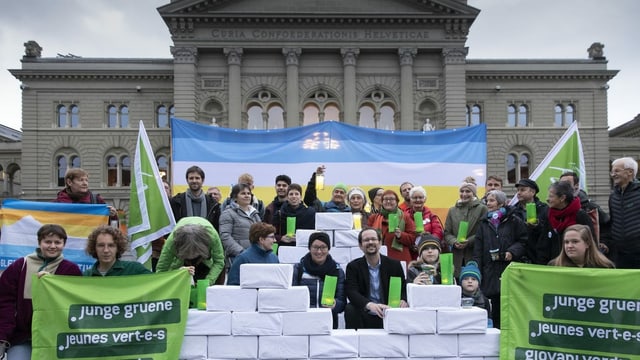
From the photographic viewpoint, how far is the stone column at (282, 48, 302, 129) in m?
40.2

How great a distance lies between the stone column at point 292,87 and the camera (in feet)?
132

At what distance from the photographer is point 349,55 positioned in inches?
1606

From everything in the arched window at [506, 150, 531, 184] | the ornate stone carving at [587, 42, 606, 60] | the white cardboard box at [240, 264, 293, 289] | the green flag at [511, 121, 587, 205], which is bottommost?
the white cardboard box at [240, 264, 293, 289]

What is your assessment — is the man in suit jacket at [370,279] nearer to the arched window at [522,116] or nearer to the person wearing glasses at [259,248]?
the person wearing glasses at [259,248]

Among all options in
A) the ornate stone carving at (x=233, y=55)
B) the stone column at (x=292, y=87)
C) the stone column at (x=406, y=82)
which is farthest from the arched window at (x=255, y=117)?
the stone column at (x=406, y=82)

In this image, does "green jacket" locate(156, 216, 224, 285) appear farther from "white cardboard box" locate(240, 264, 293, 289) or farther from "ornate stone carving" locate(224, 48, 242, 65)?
"ornate stone carving" locate(224, 48, 242, 65)

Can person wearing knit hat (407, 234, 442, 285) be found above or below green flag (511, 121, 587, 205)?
below

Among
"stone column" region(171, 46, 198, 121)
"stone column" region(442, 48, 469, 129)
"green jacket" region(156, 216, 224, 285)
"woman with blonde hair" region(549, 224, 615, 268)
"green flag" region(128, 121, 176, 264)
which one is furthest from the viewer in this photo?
"stone column" region(442, 48, 469, 129)

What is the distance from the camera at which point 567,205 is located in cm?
679

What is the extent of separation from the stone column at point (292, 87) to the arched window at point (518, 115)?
61.2 ft

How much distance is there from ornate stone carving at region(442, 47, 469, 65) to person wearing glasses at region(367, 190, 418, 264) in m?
35.2

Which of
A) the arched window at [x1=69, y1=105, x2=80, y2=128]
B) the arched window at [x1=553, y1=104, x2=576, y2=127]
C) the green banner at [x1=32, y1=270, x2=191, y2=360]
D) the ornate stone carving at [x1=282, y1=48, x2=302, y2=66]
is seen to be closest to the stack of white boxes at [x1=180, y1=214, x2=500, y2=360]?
the green banner at [x1=32, y1=270, x2=191, y2=360]

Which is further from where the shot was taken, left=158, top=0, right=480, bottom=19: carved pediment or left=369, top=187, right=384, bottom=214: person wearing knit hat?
left=158, top=0, right=480, bottom=19: carved pediment

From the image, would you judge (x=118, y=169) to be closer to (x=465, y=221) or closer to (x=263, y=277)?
(x=465, y=221)
